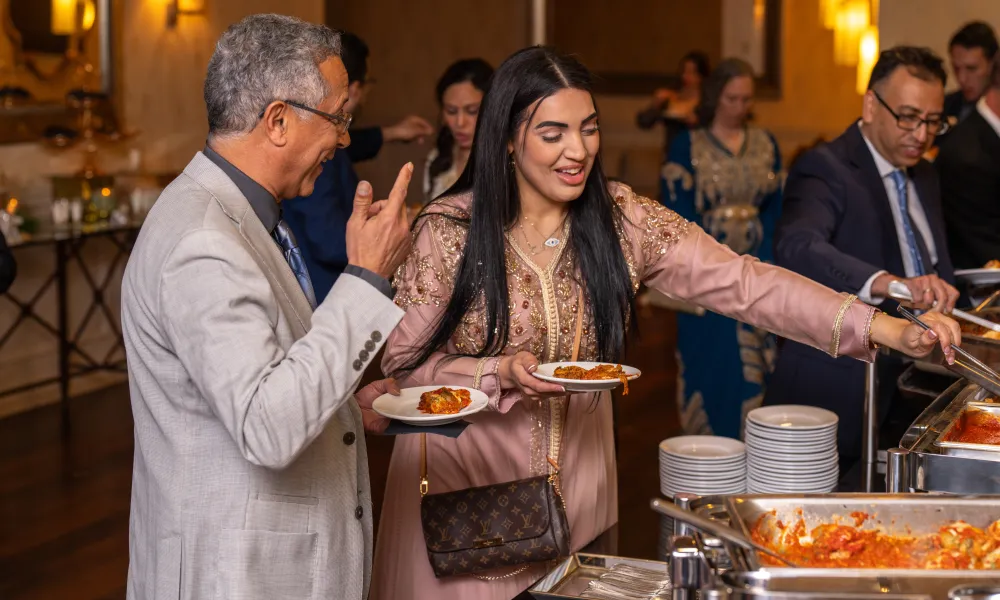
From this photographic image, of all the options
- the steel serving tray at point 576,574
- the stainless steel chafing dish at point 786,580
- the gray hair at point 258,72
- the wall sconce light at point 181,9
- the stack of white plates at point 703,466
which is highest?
the wall sconce light at point 181,9

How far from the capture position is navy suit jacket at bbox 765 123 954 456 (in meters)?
2.83

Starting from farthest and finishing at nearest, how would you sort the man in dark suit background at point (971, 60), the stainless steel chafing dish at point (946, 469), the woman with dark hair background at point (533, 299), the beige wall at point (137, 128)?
1. the beige wall at point (137, 128)
2. the man in dark suit background at point (971, 60)
3. the woman with dark hair background at point (533, 299)
4. the stainless steel chafing dish at point (946, 469)

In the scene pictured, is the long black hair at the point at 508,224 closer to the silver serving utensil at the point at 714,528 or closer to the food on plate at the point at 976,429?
the food on plate at the point at 976,429

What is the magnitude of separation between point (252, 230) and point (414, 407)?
510 millimetres

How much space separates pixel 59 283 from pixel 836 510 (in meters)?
5.29

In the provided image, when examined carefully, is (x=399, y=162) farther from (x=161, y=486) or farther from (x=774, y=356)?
(x=161, y=486)

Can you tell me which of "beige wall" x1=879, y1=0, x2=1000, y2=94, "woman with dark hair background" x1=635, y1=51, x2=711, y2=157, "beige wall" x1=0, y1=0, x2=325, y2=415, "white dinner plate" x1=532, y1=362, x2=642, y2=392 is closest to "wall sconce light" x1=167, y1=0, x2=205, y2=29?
"beige wall" x1=0, y1=0, x2=325, y2=415

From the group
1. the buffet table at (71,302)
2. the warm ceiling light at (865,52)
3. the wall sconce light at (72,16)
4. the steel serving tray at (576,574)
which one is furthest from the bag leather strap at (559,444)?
the warm ceiling light at (865,52)

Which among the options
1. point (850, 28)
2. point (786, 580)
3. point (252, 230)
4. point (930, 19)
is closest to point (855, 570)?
point (786, 580)

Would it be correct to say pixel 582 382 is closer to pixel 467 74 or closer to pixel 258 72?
pixel 258 72

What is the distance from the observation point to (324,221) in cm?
355

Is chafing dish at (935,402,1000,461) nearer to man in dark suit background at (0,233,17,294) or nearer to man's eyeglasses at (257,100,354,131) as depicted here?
man's eyeglasses at (257,100,354,131)

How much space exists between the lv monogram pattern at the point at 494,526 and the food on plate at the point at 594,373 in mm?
210

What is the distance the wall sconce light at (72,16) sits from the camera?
6098 mm
